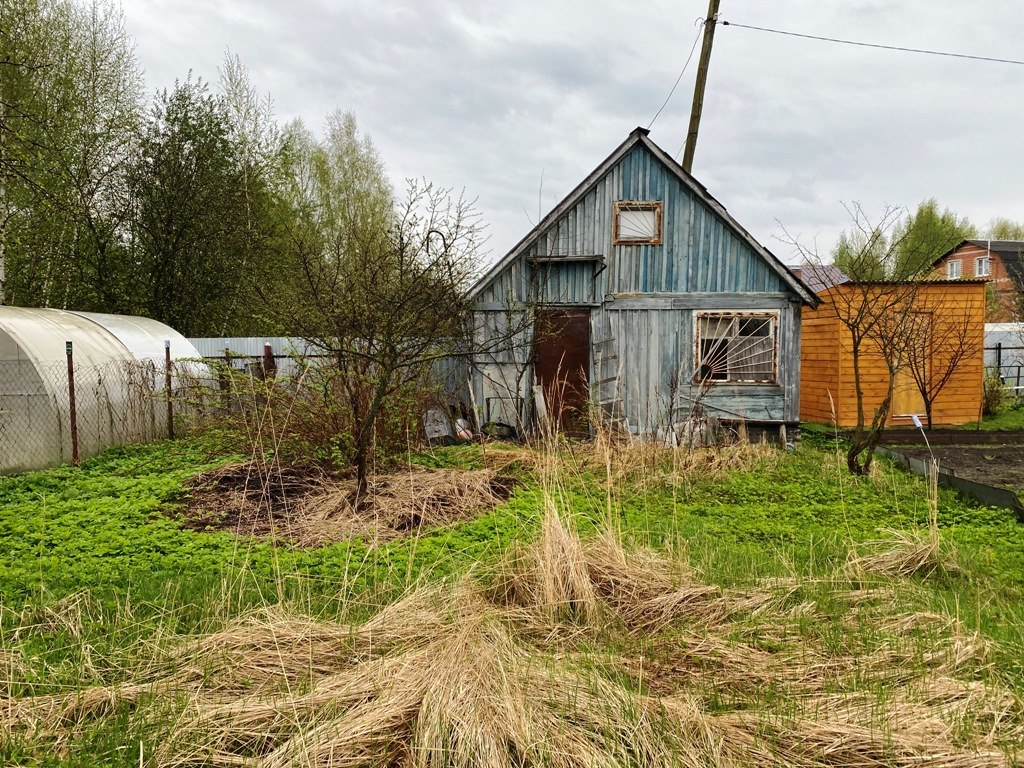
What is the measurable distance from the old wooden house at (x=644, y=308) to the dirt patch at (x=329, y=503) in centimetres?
454

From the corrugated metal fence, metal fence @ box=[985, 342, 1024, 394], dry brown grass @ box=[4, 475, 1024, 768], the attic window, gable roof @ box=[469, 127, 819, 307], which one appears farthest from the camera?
metal fence @ box=[985, 342, 1024, 394]

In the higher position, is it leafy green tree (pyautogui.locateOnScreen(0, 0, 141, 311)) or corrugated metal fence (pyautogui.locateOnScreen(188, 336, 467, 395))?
leafy green tree (pyautogui.locateOnScreen(0, 0, 141, 311))

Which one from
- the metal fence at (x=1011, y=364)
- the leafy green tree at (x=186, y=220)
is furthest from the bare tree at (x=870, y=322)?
the leafy green tree at (x=186, y=220)

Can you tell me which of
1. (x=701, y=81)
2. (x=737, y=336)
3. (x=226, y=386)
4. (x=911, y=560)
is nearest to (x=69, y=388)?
(x=226, y=386)

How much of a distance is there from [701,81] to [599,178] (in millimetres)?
4143

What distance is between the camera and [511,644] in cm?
340

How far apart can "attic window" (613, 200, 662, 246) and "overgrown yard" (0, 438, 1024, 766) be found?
6783 mm

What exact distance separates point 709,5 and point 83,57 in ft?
53.0

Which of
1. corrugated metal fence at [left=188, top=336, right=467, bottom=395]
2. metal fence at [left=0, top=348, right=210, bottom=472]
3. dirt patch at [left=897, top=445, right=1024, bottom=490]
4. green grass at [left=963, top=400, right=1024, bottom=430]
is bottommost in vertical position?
dirt patch at [left=897, top=445, right=1024, bottom=490]

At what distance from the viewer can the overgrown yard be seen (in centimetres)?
263

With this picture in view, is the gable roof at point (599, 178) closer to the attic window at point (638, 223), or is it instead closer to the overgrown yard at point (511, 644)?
the attic window at point (638, 223)

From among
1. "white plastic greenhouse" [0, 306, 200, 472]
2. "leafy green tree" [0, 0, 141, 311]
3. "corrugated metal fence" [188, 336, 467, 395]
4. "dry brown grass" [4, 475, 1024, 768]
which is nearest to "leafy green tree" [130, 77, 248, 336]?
"leafy green tree" [0, 0, 141, 311]

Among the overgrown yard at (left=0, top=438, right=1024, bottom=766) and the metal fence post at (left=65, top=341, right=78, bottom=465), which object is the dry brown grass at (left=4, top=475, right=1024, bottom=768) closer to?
the overgrown yard at (left=0, top=438, right=1024, bottom=766)

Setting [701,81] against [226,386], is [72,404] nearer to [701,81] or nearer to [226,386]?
[226,386]
